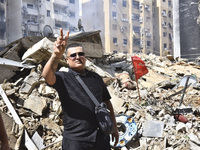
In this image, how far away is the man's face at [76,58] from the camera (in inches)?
86.6

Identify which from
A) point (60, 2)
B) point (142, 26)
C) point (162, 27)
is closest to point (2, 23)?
point (60, 2)

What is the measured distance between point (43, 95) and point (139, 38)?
38.5 m

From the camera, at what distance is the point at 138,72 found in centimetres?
678

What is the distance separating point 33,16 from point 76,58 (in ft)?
109

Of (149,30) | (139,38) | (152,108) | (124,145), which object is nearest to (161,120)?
(152,108)

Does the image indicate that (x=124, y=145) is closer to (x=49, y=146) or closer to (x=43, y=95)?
(x=49, y=146)

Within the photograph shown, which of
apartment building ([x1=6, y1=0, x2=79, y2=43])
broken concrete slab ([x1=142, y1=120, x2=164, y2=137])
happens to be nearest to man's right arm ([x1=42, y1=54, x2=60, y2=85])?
broken concrete slab ([x1=142, y1=120, x2=164, y2=137])

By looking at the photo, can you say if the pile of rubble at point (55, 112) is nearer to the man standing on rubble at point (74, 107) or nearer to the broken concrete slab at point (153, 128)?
the broken concrete slab at point (153, 128)

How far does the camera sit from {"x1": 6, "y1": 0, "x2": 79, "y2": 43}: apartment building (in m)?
31.0

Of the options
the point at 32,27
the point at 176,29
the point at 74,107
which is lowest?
the point at 74,107

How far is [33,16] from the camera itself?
3262 cm

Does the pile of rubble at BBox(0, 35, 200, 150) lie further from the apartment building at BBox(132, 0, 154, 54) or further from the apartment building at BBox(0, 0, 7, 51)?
the apartment building at BBox(132, 0, 154, 54)

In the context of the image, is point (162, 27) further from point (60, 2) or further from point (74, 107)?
point (74, 107)

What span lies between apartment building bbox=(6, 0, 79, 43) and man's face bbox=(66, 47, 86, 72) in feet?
88.2
